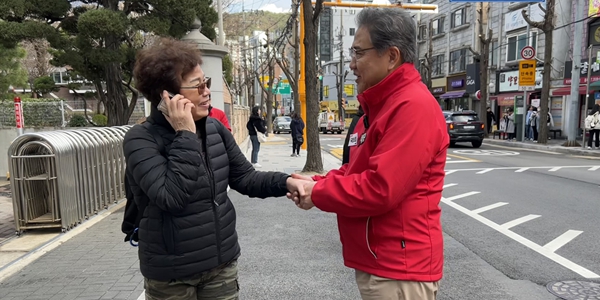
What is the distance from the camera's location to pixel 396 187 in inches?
65.1

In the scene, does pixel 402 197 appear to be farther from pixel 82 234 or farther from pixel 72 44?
pixel 72 44

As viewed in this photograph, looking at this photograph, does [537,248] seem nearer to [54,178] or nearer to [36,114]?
[54,178]

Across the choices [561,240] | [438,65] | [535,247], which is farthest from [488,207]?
[438,65]

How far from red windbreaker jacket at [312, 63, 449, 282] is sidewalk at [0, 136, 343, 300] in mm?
2084

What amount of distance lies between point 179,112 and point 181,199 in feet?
1.29

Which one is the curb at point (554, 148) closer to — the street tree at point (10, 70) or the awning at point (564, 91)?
the awning at point (564, 91)

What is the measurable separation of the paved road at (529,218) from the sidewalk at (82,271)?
2.38 meters

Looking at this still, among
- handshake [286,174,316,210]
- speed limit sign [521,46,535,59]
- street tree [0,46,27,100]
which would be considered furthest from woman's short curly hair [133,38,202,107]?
speed limit sign [521,46,535,59]

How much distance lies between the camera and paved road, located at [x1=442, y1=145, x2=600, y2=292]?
4398 mm

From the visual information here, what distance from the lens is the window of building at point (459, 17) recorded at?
32.8m

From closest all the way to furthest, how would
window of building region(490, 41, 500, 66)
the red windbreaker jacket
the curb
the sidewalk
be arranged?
the red windbreaker jacket, the sidewalk, the curb, window of building region(490, 41, 500, 66)

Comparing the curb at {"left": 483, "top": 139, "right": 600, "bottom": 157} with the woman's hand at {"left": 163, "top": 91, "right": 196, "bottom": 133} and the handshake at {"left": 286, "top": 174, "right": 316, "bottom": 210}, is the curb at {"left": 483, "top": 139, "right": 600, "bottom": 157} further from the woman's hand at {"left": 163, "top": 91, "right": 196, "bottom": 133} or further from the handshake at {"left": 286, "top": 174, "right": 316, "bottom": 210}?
the woman's hand at {"left": 163, "top": 91, "right": 196, "bottom": 133}

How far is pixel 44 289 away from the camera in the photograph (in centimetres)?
393

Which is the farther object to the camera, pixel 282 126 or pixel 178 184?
pixel 282 126
